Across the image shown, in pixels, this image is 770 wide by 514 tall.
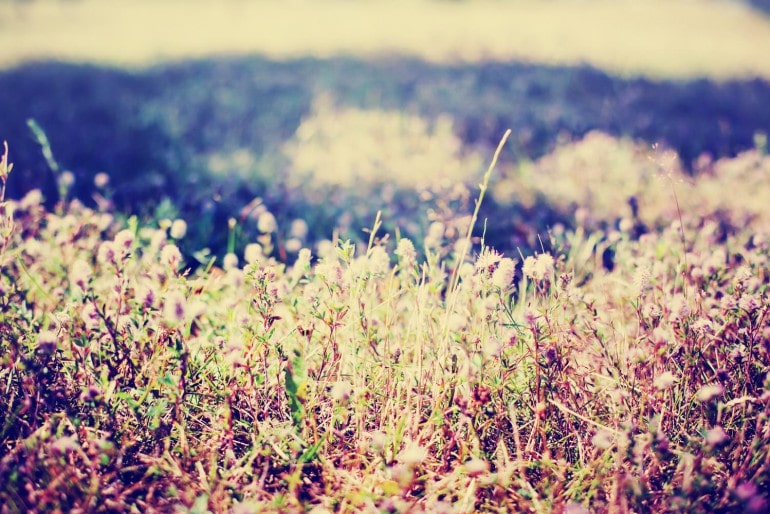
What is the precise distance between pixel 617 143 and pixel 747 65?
4419mm

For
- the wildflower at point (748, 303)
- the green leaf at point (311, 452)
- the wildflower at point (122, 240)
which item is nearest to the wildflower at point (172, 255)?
the wildflower at point (122, 240)

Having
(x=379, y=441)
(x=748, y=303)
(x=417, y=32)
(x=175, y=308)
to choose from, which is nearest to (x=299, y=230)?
(x=175, y=308)

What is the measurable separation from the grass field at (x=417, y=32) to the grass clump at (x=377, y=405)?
5.58 m

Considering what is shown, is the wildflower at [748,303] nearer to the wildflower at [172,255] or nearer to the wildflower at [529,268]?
the wildflower at [529,268]

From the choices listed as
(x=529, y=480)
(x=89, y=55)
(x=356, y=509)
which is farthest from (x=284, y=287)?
(x=89, y=55)

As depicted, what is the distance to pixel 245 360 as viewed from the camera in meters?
1.82

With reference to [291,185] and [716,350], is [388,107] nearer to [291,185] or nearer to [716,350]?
[291,185]

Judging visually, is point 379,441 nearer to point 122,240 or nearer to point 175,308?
point 175,308

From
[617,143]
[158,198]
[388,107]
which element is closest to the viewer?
[158,198]

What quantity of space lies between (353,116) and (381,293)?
310 cm

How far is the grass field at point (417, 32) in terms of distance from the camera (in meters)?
7.18

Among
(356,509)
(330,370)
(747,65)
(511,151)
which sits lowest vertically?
(356,509)

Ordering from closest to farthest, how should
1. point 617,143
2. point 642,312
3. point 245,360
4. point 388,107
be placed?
point 245,360, point 642,312, point 617,143, point 388,107

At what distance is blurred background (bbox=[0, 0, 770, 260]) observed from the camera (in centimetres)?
331
